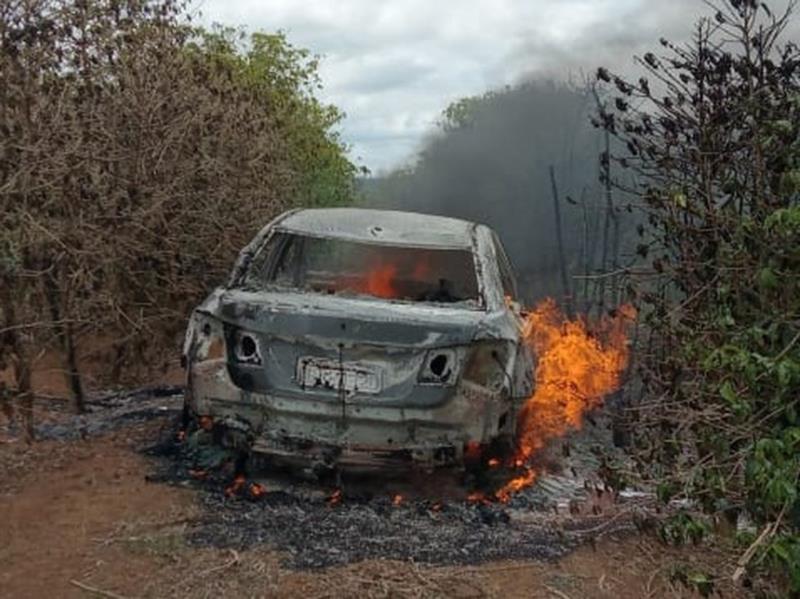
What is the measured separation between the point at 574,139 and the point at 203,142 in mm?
13136

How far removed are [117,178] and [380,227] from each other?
2407 millimetres

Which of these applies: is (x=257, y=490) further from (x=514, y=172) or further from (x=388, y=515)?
(x=514, y=172)

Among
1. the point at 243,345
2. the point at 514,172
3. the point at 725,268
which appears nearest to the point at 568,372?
the point at 243,345

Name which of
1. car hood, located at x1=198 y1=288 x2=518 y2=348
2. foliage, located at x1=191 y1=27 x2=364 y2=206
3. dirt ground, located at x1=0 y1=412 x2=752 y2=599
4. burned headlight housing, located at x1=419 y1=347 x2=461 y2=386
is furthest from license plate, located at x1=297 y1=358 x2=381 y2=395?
foliage, located at x1=191 y1=27 x2=364 y2=206

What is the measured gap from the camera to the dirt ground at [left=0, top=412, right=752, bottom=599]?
13.0 feet

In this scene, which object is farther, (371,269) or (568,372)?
(568,372)

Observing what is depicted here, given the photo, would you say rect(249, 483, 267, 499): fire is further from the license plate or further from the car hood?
the car hood

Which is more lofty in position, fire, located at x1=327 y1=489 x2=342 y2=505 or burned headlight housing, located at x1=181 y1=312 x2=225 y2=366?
burned headlight housing, located at x1=181 y1=312 x2=225 y2=366

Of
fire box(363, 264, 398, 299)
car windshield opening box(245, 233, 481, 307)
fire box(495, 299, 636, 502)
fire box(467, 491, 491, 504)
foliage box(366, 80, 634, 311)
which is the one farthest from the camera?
foliage box(366, 80, 634, 311)

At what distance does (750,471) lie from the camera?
2.78m

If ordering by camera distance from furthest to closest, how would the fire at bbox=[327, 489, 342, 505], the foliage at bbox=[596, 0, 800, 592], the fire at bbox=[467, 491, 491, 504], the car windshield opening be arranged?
the car windshield opening < the fire at bbox=[467, 491, 491, 504] < the fire at bbox=[327, 489, 342, 505] < the foliage at bbox=[596, 0, 800, 592]

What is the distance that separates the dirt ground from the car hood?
104 cm

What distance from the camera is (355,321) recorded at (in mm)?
4883

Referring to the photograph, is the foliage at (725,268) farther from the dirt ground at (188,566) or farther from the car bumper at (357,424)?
the car bumper at (357,424)
